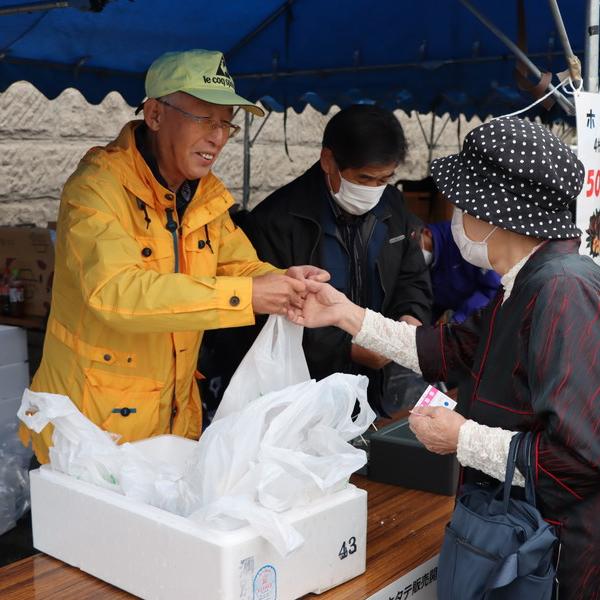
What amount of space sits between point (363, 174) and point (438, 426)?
1101 mm

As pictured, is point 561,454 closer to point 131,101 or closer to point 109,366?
point 109,366

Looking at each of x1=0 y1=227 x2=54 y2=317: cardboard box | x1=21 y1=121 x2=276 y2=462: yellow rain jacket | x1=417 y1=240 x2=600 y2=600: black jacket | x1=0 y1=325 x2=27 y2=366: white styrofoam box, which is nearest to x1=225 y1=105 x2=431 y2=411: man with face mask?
x1=21 y1=121 x2=276 y2=462: yellow rain jacket

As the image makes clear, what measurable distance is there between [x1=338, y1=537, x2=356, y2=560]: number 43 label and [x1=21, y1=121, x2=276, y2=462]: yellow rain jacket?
50cm

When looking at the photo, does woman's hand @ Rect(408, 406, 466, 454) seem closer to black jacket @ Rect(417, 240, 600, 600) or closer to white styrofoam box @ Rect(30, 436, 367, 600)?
black jacket @ Rect(417, 240, 600, 600)

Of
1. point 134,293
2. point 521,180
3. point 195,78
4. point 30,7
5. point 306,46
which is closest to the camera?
point 521,180

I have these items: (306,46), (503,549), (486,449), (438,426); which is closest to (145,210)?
(438,426)

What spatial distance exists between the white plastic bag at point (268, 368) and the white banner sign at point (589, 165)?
3.43 ft

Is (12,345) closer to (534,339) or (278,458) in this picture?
(278,458)

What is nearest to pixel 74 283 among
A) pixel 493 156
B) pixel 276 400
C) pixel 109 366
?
pixel 109 366

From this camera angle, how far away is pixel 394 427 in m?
2.20

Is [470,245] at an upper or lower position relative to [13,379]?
upper

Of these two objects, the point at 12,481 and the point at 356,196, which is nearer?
the point at 356,196

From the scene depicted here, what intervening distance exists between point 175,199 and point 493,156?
2.85 feet

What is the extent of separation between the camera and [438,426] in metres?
1.51
